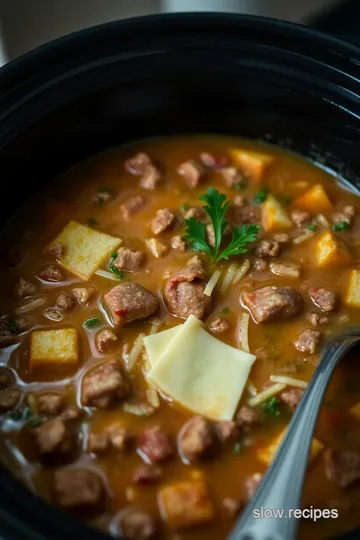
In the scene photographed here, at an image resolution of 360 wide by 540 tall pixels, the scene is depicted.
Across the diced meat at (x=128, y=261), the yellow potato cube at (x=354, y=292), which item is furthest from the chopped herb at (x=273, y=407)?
the diced meat at (x=128, y=261)

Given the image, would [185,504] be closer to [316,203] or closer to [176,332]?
[176,332]

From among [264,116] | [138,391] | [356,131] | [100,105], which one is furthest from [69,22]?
[138,391]

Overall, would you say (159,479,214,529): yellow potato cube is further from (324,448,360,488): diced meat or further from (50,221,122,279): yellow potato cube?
(50,221,122,279): yellow potato cube

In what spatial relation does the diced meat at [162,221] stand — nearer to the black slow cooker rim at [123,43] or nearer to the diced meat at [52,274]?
the diced meat at [52,274]

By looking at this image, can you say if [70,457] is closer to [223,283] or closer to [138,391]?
[138,391]

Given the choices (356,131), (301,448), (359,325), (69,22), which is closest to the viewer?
(301,448)

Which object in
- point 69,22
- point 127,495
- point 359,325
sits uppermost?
point 69,22
